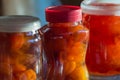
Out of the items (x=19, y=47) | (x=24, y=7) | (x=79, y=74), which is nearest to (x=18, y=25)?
(x=19, y=47)

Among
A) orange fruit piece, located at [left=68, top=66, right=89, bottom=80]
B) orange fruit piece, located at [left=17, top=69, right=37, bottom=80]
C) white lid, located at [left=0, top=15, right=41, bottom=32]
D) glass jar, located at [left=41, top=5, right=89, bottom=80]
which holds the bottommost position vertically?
orange fruit piece, located at [left=68, top=66, right=89, bottom=80]

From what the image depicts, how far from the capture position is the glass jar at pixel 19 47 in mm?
484

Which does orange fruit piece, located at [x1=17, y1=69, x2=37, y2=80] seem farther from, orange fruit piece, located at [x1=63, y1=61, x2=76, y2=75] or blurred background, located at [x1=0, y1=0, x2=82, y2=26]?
blurred background, located at [x1=0, y1=0, x2=82, y2=26]

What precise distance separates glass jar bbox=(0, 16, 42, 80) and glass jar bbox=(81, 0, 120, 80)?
0.40ft

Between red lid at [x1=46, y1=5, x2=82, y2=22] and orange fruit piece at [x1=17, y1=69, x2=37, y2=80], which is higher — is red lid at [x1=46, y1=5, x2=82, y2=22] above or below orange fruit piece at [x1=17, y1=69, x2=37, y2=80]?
above

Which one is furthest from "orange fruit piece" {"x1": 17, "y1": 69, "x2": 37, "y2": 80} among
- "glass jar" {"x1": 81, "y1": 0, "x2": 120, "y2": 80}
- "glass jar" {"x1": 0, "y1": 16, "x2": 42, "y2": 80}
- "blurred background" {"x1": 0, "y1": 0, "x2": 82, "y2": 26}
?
"blurred background" {"x1": 0, "y1": 0, "x2": 82, "y2": 26}

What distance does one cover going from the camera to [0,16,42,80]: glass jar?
484 millimetres

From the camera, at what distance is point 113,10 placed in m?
0.56

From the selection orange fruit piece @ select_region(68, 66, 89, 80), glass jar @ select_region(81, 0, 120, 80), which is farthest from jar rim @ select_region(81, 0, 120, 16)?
orange fruit piece @ select_region(68, 66, 89, 80)

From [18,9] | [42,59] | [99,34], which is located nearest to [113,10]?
[99,34]

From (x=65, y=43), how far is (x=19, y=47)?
0.27 ft

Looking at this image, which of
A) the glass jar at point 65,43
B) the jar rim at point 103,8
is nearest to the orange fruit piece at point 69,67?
the glass jar at point 65,43

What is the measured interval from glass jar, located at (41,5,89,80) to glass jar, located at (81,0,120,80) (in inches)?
1.9

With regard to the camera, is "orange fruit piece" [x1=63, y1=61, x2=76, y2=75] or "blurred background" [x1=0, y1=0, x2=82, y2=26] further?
"blurred background" [x1=0, y1=0, x2=82, y2=26]
